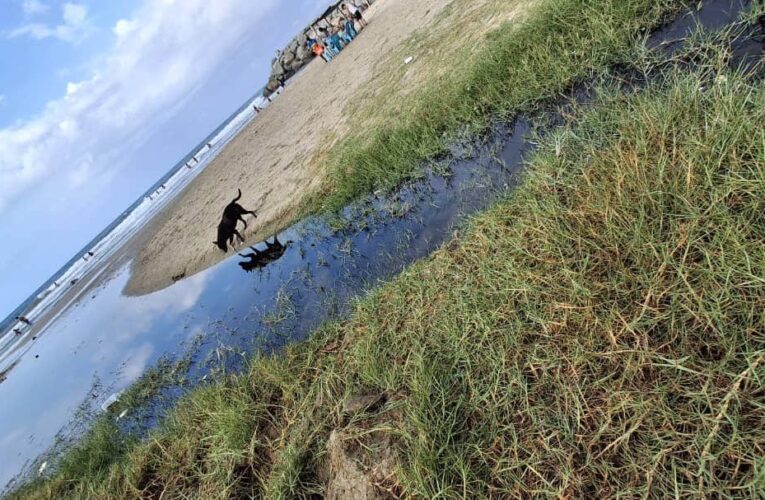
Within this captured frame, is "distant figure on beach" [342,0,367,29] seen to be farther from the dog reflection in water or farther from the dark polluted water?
the dog reflection in water

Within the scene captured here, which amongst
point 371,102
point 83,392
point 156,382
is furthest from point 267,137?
point 156,382

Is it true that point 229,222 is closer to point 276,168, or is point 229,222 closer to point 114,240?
point 276,168

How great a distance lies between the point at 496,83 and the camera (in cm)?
766

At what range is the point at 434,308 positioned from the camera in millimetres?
4160

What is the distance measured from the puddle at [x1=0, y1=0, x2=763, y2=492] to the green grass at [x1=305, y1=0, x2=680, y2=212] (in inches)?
16.5

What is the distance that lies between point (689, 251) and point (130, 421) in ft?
27.5

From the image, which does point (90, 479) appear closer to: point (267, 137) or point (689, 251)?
point (689, 251)

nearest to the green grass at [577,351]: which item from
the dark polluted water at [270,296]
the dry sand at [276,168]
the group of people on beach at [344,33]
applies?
the dark polluted water at [270,296]

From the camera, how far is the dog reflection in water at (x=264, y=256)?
9.35 metres

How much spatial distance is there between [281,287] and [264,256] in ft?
6.94

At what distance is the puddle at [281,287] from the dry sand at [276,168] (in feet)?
→ 4.30

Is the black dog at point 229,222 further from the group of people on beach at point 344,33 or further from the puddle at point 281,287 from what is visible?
the group of people on beach at point 344,33

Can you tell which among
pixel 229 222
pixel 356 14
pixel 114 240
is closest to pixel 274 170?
pixel 229 222

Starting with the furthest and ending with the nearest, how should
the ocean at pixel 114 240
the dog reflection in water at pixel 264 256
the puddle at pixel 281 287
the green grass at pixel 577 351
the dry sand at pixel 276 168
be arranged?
the ocean at pixel 114 240, the dry sand at pixel 276 168, the dog reflection in water at pixel 264 256, the puddle at pixel 281 287, the green grass at pixel 577 351
